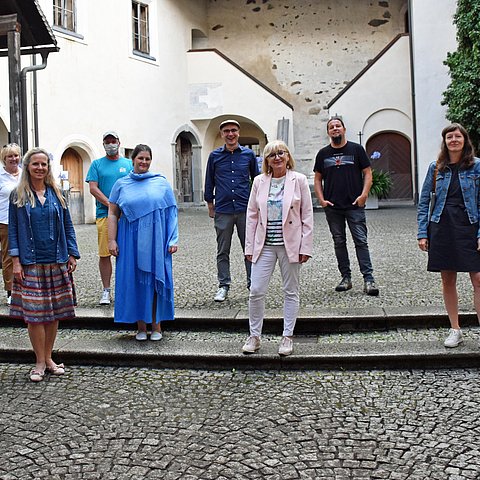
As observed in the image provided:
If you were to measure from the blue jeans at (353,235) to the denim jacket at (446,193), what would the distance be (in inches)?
63.6

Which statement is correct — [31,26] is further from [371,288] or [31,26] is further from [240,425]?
[240,425]

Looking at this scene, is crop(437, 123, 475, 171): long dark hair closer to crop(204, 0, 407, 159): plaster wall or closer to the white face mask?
the white face mask

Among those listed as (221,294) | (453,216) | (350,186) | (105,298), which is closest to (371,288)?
(350,186)

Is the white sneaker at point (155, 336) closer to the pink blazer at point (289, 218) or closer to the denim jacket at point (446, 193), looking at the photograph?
the pink blazer at point (289, 218)

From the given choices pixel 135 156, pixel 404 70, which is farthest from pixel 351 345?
pixel 404 70

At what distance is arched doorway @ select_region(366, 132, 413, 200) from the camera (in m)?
Answer: 21.1

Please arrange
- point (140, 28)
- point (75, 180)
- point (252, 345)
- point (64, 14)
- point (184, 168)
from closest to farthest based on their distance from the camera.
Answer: point (252, 345) → point (64, 14) → point (75, 180) → point (140, 28) → point (184, 168)

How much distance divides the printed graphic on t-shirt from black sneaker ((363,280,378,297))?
3.71ft

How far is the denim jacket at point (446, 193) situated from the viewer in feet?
15.5

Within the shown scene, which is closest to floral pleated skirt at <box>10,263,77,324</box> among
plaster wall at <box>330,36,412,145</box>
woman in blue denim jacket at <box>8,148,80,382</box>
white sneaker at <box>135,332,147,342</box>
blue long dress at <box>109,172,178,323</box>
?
woman in blue denim jacket at <box>8,148,80,382</box>

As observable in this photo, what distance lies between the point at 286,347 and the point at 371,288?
1902 mm

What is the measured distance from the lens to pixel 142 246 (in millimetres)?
5234

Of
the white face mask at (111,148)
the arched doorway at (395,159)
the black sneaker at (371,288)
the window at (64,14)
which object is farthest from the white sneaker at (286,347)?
the arched doorway at (395,159)

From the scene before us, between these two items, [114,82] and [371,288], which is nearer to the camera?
[371,288]
